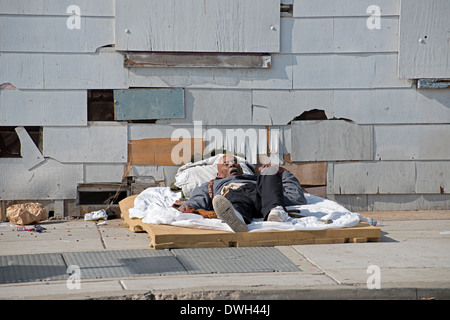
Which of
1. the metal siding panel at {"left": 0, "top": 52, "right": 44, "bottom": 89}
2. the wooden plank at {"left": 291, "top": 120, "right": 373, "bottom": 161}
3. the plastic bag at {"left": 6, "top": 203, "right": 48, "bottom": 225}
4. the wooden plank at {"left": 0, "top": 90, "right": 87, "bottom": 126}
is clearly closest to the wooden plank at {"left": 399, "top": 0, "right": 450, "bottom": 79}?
the wooden plank at {"left": 291, "top": 120, "right": 373, "bottom": 161}

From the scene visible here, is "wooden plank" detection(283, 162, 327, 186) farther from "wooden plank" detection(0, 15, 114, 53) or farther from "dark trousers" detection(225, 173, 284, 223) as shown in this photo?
"wooden plank" detection(0, 15, 114, 53)

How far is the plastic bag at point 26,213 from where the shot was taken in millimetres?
6102

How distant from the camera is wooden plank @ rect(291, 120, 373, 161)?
674cm

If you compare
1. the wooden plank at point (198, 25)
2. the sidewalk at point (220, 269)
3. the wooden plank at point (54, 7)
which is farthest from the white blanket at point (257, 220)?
the wooden plank at point (54, 7)

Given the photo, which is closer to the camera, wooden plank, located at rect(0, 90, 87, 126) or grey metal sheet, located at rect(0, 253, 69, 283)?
grey metal sheet, located at rect(0, 253, 69, 283)

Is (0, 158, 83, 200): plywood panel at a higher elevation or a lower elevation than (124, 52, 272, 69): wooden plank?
lower

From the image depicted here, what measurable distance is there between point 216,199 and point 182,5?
2.78 m

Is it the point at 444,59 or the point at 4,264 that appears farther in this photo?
the point at 444,59

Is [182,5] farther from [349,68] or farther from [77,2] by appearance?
[349,68]

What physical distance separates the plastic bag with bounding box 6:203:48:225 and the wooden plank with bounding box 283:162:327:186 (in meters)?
2.90

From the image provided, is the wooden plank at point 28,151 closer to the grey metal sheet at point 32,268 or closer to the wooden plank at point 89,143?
the wooden plank at point 89,143
